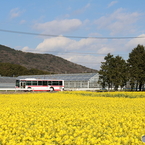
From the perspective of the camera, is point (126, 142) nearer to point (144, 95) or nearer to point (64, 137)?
point (64, 137)

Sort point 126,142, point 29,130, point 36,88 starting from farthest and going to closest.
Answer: point 36,88, point 29,130, point 126,142

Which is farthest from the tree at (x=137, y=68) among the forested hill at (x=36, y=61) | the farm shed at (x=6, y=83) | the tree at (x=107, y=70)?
the forested hill at (x=36, y=61)

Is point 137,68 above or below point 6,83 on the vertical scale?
above

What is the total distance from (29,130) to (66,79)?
6485 centimetres

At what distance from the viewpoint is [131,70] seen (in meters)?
54.2

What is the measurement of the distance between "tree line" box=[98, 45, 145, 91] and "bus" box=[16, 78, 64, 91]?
31.6 feet

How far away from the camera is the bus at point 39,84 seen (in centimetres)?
4872

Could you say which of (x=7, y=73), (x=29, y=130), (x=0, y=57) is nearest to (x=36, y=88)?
(x=29, y=130)

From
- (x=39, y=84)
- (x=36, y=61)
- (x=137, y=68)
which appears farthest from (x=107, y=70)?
(x=36, y=61)

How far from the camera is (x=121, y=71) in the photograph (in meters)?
50.9

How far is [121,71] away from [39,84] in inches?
706

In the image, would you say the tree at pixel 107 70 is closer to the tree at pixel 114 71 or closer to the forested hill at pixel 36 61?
the tree at pixel 114 71

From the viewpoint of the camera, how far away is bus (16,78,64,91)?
1918 inches

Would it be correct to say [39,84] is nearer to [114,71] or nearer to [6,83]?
[114,71]
